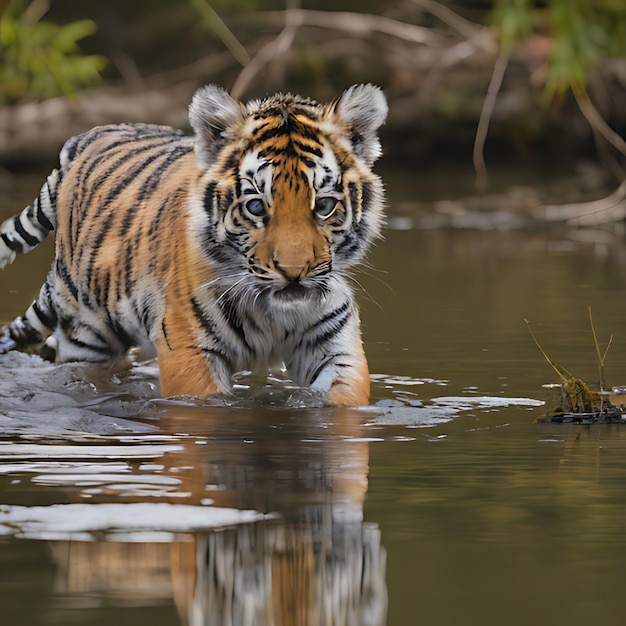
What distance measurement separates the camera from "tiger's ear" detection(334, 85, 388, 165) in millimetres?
5723

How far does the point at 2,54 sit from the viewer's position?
1398 cm

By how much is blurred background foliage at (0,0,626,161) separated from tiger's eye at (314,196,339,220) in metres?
6.91

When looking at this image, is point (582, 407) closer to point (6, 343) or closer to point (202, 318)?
point (202, 318)

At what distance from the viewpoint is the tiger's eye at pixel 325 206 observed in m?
5.43

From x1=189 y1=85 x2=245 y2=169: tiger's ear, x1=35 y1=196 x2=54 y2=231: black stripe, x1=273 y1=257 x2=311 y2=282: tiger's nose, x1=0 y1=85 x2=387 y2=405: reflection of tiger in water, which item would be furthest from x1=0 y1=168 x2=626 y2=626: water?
Answer: x1=189 y1=85 x2=245 y2=169: tiger's ear

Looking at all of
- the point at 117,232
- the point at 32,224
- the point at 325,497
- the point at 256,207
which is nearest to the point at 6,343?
the point at 32,224

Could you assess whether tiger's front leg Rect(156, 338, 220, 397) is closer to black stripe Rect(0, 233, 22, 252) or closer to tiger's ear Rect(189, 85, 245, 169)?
tiger's ear Rect(189, 85, 245, 169)

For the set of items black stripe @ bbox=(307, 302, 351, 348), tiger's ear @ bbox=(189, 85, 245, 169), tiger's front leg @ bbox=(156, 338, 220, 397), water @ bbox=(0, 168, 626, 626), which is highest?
tiger's ear @ bbox=(189, 85, 245, 169)

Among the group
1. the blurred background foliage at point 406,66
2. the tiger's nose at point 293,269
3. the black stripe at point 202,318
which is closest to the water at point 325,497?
the black stripe at point 202,318

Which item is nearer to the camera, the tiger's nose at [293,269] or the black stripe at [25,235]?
the tiger's nose at [293,269]

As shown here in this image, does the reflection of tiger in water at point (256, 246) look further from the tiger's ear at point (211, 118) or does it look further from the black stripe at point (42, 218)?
the black stripe at point (42, 218)

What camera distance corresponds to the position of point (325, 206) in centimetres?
546

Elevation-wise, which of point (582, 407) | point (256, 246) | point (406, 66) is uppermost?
point (406, 66)

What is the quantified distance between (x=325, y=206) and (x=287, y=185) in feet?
0.56
